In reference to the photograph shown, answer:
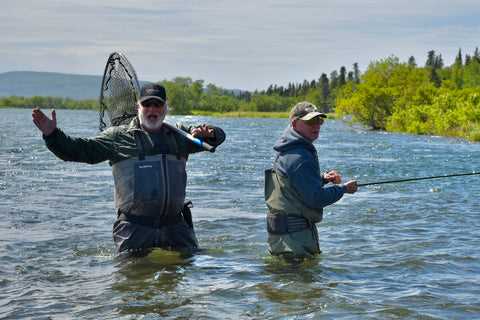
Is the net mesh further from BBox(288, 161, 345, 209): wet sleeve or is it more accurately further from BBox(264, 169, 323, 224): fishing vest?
BBox(288, 161, 345, 209): wet sleeve

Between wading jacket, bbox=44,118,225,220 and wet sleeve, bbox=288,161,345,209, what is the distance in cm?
134

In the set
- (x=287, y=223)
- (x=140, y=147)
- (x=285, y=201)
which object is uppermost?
(x=140, y=147)

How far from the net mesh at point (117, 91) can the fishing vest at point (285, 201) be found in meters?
2.56

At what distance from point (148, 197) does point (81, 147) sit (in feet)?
2.88

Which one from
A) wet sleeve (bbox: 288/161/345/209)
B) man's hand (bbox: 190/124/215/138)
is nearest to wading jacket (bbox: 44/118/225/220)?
man's hand (bbox: 190/124/215/138)

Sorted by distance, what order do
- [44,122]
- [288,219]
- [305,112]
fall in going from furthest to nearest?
[288,219] < [305,112] < [44,122]

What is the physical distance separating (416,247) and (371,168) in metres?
15.7

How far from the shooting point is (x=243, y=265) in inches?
365

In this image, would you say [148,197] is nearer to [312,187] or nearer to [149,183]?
[149,183]

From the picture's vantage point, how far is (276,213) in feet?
26.6

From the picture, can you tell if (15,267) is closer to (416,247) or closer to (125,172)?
(125,172)

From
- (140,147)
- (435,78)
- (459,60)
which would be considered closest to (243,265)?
(140,147)

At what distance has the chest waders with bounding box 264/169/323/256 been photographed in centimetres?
800

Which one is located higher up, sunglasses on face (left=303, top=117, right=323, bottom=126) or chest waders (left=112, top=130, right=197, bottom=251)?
sunglasses on face (left=303, top=117, right=323, bottom=126)
